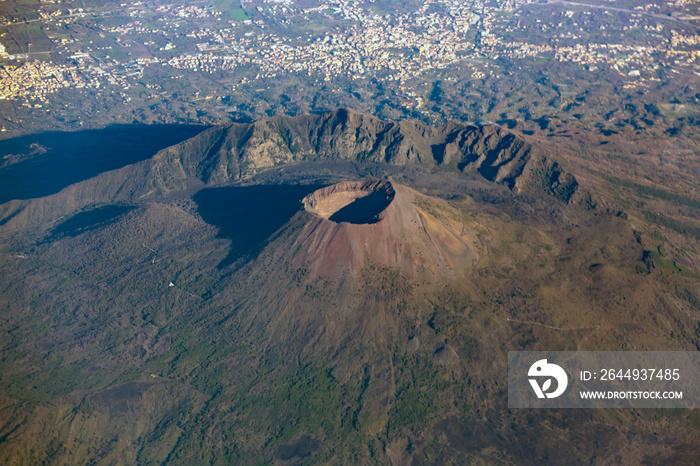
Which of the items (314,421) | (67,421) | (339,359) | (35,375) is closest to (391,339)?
(339,359)

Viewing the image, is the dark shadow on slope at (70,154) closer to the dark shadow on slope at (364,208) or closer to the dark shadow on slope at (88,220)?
the dark shadow on slope at (88,220)

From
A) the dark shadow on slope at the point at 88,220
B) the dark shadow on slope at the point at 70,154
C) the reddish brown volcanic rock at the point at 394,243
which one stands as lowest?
the dark shadow on slope at the point at 70,154

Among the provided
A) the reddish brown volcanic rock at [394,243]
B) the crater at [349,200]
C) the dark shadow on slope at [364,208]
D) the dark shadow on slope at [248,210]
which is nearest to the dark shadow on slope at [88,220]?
the dark shadow on slope at [248,210]

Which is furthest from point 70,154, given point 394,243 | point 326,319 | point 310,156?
point 394,243

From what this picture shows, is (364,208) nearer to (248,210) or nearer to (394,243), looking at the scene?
(394,243)

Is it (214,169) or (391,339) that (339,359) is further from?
(214,169)
